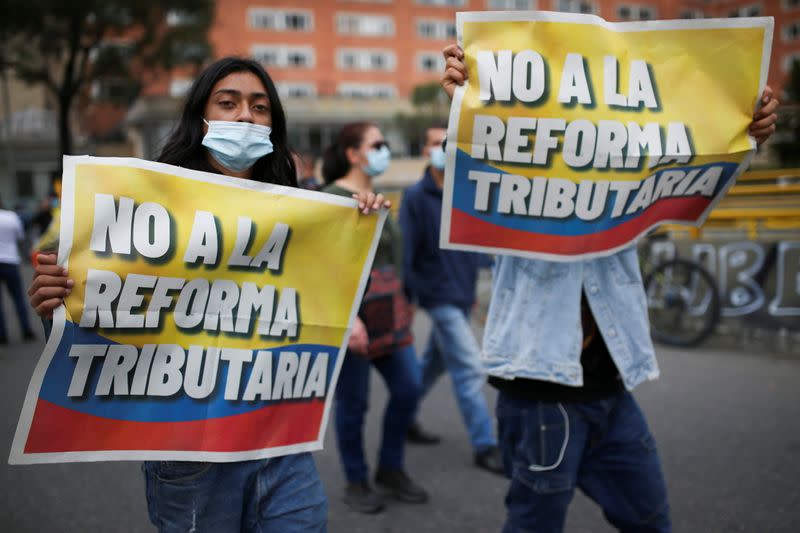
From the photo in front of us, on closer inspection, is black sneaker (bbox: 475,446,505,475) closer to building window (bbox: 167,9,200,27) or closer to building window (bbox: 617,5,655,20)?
building window (bbox: 167,9,200,27)

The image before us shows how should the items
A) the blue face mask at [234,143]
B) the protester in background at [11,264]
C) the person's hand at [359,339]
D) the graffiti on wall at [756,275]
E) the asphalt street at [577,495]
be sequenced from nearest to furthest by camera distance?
1. the blue face mask at [234,143]
2. the person's hand at [359,339]
3. the asphalt street at [577,495]
4. the graffiti on wall at [756,275]
5. the protester in background at [11,264]

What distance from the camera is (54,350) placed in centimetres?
170

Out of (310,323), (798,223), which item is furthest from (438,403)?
(798,223)

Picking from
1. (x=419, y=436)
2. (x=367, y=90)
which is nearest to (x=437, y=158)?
(x=419, y=436)

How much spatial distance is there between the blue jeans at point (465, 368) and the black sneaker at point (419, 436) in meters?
0.49

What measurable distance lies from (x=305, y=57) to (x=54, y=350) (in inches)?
1904

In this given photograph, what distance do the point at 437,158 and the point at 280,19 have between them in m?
45.9

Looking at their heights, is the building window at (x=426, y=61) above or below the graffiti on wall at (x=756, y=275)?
above

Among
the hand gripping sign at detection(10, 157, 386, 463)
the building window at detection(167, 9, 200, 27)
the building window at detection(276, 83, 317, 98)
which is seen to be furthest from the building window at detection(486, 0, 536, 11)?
the hand gripping sign at detection(10, 157, 386, 463)

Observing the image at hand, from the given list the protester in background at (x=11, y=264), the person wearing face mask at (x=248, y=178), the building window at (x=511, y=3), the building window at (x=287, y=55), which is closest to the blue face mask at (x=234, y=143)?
the person wearing face mask at (x=248, y=178)

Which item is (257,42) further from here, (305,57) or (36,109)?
(36,109)

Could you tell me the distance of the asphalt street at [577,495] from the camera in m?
3.34

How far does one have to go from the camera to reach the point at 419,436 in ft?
15.0

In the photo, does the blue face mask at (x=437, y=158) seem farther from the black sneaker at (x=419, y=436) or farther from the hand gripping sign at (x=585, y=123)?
the hand gripping sign at (x=585, y=123)
